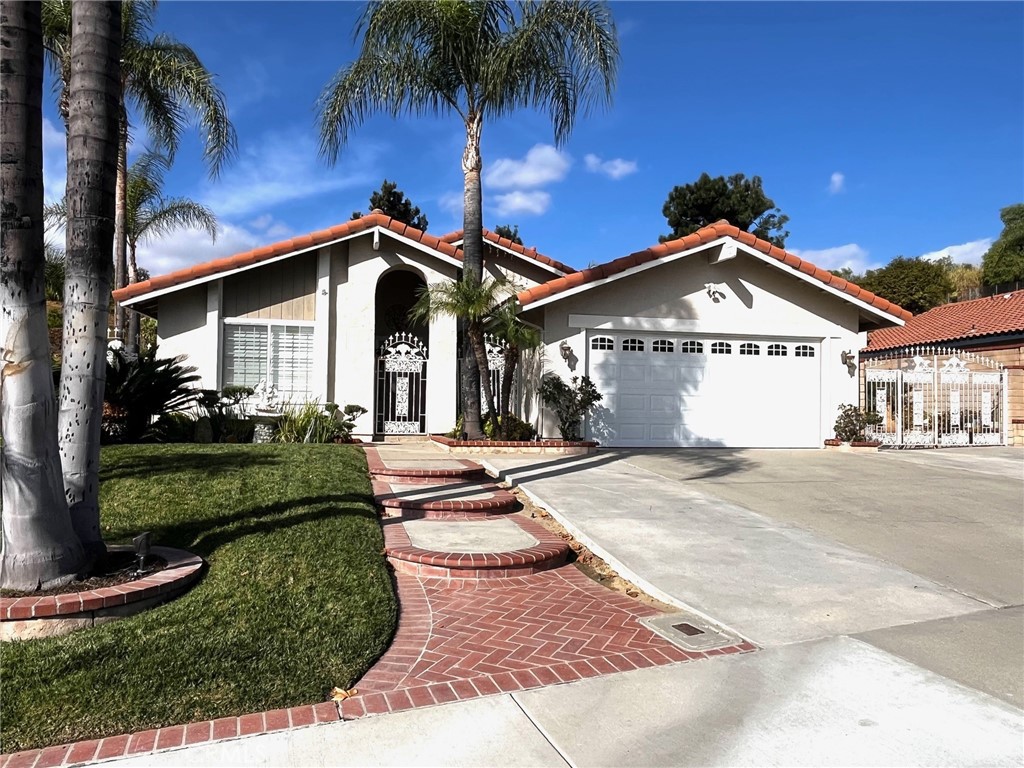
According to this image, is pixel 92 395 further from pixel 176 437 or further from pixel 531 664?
pixel 176 437

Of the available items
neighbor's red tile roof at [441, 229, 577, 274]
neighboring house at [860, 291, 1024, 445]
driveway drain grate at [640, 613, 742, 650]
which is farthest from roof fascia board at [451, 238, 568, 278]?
driveway drain grate at [640, 613, 742, 650]

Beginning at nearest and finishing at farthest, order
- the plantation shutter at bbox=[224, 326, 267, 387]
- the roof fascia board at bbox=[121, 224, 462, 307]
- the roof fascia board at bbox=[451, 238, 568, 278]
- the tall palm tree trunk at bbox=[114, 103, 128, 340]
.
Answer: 1. the roof fascia board at bbox=[121, 224, 462, 307]
2. the plantation shutter at bbox=[224, 326, 267, 387]
3. the tall palm tree trunk at bbox=[114, 103, 128, 340]
4. the roof fascia board at bbox=[451, 238, 568, 278]

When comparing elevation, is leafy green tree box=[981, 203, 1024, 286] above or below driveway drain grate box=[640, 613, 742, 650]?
above

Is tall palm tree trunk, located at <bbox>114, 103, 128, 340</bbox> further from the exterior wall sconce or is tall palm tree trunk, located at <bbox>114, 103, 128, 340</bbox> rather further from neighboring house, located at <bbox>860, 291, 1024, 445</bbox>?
neighboring house, located at <bbox>860, 291, 1024, 445</bbox>

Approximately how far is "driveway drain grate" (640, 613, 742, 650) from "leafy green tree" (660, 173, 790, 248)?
105ft

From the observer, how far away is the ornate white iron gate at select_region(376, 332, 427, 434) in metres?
14.4

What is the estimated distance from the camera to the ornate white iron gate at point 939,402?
14938mm

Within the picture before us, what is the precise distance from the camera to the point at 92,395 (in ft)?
15.4

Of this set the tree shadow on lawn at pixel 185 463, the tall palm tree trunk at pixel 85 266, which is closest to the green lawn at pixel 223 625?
the tree shadow on lawn at pixel 185 463

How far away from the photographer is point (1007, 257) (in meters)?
35.8

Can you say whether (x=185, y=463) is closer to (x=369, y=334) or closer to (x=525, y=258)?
(x=369, y=334)

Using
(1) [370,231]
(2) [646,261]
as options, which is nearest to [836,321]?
(2) [646,261]

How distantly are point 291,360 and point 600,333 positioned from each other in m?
6.11

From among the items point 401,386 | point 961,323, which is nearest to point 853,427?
point 401,386
